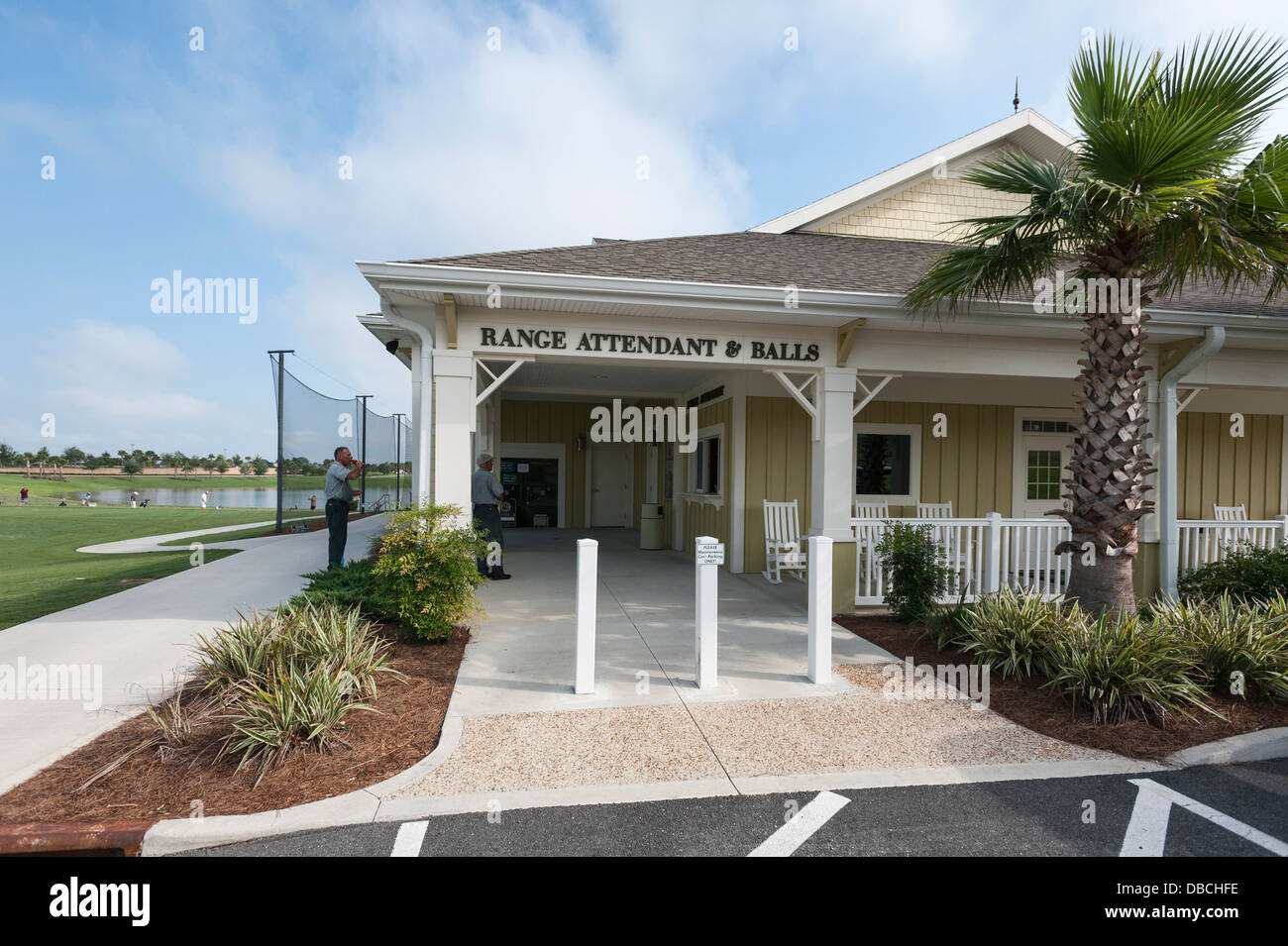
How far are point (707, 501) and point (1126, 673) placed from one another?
718 centimetres

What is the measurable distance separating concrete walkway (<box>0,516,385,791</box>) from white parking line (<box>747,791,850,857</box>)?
3.90 m

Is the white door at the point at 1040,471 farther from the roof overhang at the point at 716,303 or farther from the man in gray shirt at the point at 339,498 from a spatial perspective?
the man in gray shirt at the point at 339,498

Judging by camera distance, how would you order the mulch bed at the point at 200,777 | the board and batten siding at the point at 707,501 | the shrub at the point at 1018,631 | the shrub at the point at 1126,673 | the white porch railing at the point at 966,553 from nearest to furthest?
1. the mulch bed at the point at 200,777
2. the shrub at the point at 1126,673
3. the shrub at the point at 1018,631
4. the white porch railing at the point at 966,553
5. the board and batten siding at the point at 707,501

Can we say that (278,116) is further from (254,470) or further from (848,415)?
(254,470)

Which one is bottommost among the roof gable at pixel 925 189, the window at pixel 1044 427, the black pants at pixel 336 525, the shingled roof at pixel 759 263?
the black pants at pixel 336 525

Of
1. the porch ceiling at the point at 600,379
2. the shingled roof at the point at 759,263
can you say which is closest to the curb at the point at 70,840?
the shingled roof at the point at 759,263

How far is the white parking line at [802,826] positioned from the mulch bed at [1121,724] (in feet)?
6.24

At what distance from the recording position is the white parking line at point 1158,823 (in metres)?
3.16

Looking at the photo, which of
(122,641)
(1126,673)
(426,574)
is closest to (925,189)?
(1126,673)

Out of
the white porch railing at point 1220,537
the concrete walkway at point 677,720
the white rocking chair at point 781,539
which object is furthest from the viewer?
the white rocking chair at point 781,539

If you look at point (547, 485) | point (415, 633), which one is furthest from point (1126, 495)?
point (547, 485)

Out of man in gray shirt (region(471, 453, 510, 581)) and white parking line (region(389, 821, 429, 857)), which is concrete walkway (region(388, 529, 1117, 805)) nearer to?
white parking line (region(389, 821, 429, 857))

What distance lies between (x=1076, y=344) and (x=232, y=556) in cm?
1270

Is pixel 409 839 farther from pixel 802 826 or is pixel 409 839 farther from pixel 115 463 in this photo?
pixel 115 463
